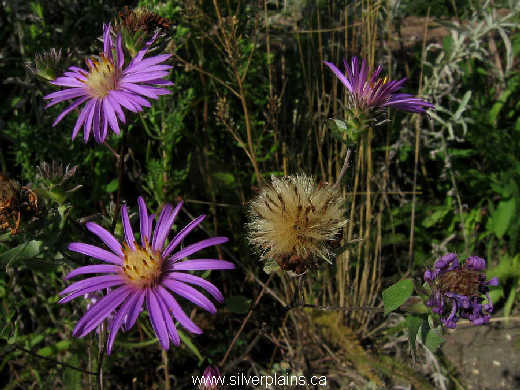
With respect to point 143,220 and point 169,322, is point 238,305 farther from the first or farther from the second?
point 143,220

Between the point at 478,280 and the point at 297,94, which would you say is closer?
the point at 478,280

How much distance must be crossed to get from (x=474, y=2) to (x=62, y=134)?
3175 mm

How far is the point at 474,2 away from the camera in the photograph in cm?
336

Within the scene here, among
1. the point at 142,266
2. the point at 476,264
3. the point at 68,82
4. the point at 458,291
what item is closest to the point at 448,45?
the point at 476,264

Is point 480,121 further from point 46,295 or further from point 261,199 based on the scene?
point 46,295

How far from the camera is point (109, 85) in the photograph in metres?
1.70

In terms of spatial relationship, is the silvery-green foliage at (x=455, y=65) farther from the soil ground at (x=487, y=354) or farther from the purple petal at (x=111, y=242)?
the purple petal at (x=111, y=242)

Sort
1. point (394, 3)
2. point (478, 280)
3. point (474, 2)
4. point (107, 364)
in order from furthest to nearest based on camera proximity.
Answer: point (474, 2), point (394, 3), point (107, 364), point (478, 280)

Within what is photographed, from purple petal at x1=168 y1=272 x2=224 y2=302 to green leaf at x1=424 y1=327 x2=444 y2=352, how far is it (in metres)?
0.71

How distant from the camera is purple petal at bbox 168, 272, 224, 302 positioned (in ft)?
4.40

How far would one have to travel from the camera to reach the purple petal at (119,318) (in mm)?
1275

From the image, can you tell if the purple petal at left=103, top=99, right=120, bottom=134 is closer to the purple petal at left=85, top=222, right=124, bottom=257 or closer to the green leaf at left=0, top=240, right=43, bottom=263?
the purple petal at left=85, top=222, right=124, bottom=257

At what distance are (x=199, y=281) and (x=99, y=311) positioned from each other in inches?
12.7

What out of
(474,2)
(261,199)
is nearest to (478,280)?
(261,199)
